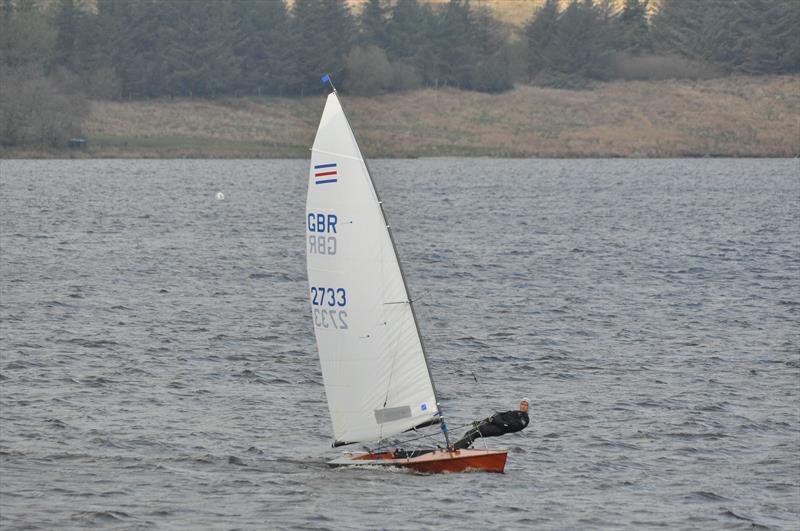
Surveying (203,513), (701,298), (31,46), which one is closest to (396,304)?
(203,513)

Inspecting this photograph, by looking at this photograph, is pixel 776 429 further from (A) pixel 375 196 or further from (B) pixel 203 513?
(B) pixel 203 513

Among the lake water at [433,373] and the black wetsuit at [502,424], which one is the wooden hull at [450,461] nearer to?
the lake water at [433,373]

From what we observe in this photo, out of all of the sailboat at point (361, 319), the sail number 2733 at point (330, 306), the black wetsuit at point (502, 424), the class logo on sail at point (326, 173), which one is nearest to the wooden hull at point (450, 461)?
the sailboat at point (361, 319)

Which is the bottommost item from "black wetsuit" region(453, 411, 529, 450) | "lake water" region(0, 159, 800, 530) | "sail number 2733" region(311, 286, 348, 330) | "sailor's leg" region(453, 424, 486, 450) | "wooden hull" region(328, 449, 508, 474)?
"lake water" region(0, 159, 800, 530)

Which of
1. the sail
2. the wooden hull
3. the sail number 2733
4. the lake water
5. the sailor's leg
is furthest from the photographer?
the wooden hull

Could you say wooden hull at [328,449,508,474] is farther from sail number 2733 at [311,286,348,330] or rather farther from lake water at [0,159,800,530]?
sail number 2733 at [311,286,348,330]

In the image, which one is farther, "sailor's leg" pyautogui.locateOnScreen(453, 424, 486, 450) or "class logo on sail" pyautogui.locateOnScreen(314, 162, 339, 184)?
"sailor's leg" pyautogui.locateOnScreen(453, 424, 486, 450)

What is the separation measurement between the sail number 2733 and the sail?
2 centimetres

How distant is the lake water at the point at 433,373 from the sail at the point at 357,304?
1.48 metres

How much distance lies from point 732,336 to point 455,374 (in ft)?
41.1

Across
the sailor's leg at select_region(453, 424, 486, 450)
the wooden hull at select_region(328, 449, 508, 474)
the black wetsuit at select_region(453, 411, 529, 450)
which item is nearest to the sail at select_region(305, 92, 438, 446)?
the wooden hull at select_region(328, 449, 508, 474)

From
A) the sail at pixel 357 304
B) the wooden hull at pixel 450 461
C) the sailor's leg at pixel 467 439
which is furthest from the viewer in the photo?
the wooden hull at pixel 450 461

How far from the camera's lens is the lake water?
26484mm

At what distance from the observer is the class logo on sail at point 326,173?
26.8 metres
